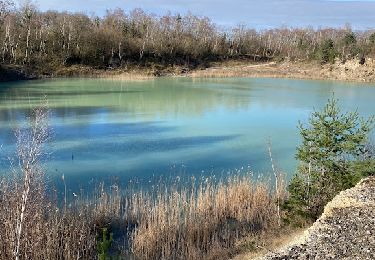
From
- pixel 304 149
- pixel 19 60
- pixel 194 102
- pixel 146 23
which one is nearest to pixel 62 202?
pixel 304 149

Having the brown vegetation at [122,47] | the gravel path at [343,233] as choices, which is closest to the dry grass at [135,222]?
the gravel path at [343,233]

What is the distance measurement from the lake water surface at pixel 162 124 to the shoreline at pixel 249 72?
6112mm

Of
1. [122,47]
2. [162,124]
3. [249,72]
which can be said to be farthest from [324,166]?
[122,47]

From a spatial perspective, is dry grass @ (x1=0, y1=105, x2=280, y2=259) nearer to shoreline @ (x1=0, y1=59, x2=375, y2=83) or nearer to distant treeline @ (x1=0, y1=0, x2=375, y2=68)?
shoreline @ (x1=0, y1=59, x2=375, y2=83)

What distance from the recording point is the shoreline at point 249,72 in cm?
3794

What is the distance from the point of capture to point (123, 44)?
44.0 m

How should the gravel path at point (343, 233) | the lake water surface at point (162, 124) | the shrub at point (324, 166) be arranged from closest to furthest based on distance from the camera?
the gravel path at point (343, 233), the shrub at point (324, 166), the lake water surface at point (162, 124)

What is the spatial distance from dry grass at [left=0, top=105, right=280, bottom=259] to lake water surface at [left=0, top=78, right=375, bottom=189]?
2583 mm

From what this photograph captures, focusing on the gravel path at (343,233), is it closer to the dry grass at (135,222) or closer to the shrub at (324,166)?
the shrub at (324,166)

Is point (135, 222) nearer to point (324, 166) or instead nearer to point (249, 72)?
point (324, 166)

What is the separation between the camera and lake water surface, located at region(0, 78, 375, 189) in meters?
11.7

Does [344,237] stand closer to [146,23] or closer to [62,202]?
[62,202]

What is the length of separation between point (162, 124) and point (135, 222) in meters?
9.99

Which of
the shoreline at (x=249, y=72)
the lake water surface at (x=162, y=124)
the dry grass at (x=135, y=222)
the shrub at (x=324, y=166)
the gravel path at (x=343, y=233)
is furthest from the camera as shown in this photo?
the shoreline at (x=249, y=72)
